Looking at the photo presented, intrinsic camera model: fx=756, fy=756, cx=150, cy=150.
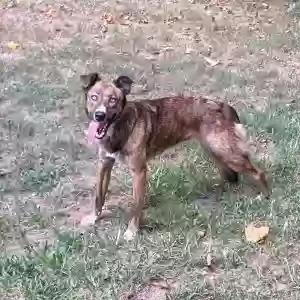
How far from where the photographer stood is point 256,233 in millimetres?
5289

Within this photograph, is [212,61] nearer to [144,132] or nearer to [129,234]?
[144,132]

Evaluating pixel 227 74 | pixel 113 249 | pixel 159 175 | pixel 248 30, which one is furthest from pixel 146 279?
pixel 248 30

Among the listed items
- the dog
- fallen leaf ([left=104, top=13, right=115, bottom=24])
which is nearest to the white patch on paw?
the dog

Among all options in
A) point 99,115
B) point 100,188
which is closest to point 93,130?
point 99,115

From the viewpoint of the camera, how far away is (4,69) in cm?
868

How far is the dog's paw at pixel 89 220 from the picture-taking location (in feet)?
18.3

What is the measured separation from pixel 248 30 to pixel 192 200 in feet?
16.8

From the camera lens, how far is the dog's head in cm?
517

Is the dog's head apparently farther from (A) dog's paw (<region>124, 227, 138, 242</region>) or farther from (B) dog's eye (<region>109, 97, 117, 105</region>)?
(A) dog's paw (<region>124, 227, 138, 242</region>)

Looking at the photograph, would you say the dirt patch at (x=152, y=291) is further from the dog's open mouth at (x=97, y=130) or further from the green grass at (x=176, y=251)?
the dog's open mouth at (x=97, y=130)

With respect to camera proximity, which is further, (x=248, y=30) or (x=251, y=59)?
(x=248, y=30)

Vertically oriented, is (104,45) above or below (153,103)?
below

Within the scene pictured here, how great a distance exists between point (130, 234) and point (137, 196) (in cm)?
30

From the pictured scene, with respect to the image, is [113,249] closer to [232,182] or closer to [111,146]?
[111,146]
